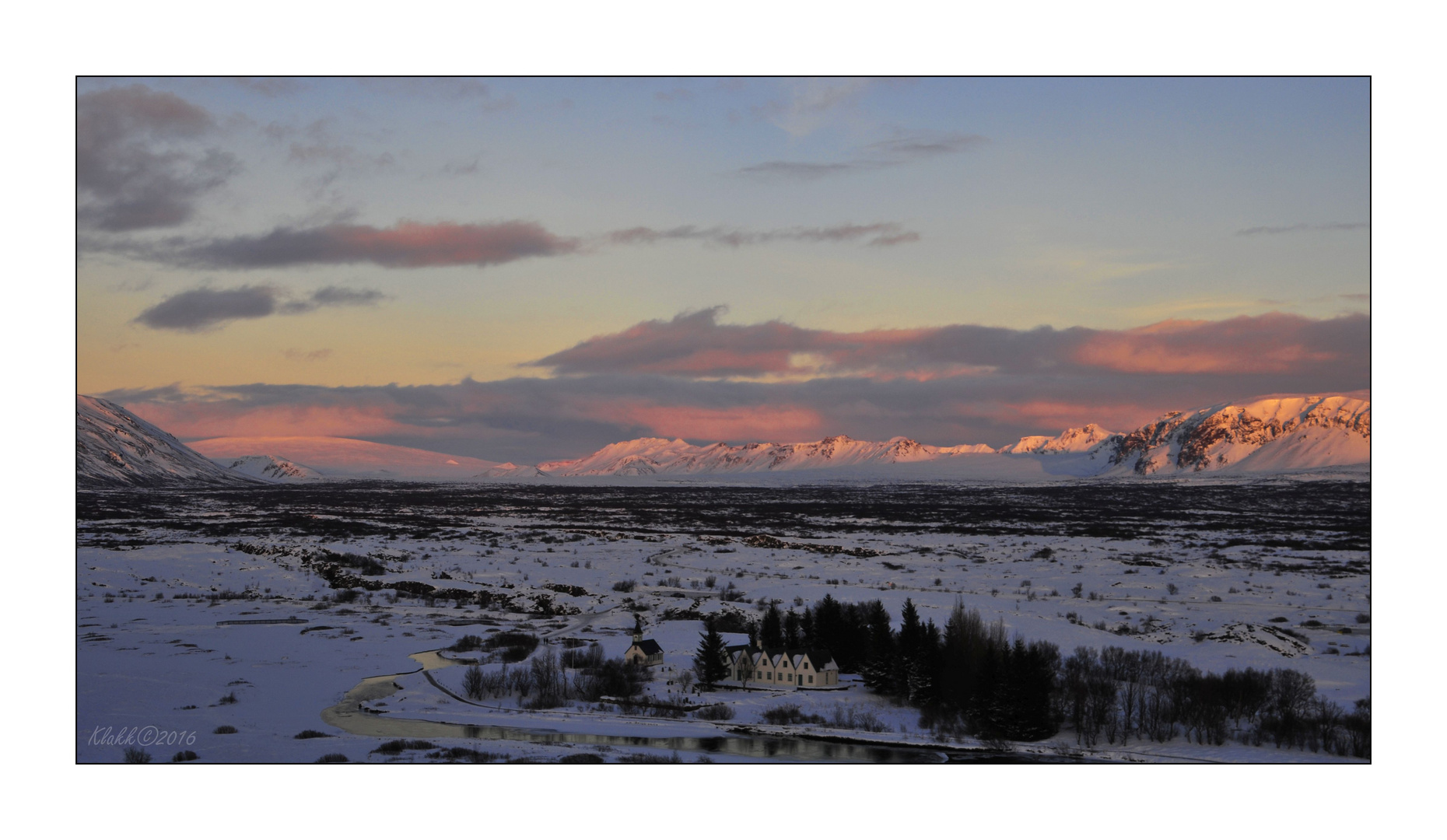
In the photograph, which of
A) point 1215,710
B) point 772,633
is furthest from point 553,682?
point 1215,710

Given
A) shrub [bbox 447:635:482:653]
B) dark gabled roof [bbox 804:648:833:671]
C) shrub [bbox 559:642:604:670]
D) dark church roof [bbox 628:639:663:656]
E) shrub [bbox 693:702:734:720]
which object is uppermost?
dark gabled roof [bbox 804:648:833:671]

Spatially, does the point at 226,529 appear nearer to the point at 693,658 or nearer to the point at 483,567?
the point at 483,567

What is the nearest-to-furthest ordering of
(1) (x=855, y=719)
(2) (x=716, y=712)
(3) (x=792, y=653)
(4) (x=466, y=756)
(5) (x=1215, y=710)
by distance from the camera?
1. (4) (x=466, y=756)
2. (5) (x=1215, y=710)
3. (1) (x=855, y=719)
4. (2) (x=716, y=712)
5. (3) (x=792, y=653)

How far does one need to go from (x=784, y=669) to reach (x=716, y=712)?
625 cm

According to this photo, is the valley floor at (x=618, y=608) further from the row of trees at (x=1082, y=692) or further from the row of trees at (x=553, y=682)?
the row of trees at (x=1082, y=692)

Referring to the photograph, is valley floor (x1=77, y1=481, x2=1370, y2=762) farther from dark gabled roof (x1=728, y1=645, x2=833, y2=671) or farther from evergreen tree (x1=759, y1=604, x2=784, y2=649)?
evergreen tree (x1=759, y1=604, x2=784, y2=649)

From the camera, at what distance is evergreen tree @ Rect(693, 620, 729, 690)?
39.8 m

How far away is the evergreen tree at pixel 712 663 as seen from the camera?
39.8m

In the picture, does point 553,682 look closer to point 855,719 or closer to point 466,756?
point 466,756

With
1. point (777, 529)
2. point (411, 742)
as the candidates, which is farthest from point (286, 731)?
point (777, 529)

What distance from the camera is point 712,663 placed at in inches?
1570

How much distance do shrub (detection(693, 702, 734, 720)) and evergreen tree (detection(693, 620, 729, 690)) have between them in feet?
12.3

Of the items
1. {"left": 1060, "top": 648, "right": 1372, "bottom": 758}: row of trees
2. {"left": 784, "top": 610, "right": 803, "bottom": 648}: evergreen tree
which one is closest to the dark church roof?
{"left": 784, "top": 610, "right": 803, "bottom": 648}: evergreen tree

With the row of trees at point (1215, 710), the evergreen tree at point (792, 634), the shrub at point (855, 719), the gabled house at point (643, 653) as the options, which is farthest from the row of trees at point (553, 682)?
the row of trees at point (1215, 710)
